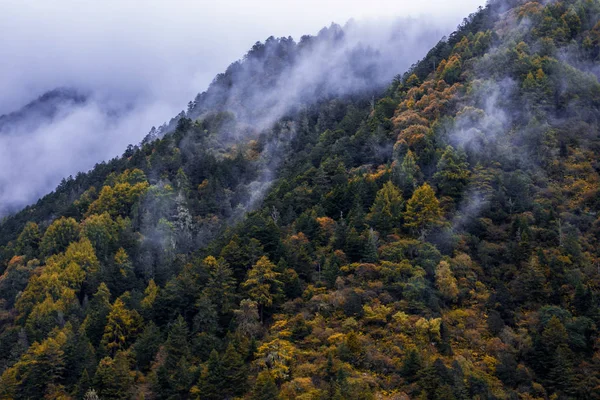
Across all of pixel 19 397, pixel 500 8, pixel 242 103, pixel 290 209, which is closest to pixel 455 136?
pixel 290 209

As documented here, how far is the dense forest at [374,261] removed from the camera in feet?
139

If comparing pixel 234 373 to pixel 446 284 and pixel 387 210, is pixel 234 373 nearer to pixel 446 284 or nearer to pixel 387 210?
pixel 446 284

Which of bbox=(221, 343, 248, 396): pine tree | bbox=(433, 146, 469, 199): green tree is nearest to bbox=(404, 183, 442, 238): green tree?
bbox=(433, 146, 469, 199): green tree

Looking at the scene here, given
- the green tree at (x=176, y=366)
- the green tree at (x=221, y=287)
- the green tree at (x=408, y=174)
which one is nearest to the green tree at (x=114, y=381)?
the green tree at (x=176, y=366)

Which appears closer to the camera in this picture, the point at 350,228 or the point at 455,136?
the point at 350,228

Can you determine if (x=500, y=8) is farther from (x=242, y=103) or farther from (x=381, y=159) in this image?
(x=242, y=103)

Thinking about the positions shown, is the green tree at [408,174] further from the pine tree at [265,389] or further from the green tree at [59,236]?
the green tree at [59,236]

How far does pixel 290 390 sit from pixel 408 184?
87.9ft

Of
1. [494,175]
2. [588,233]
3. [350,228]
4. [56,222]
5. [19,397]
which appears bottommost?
[588,233]

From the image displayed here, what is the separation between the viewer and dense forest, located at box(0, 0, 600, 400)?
139 feet

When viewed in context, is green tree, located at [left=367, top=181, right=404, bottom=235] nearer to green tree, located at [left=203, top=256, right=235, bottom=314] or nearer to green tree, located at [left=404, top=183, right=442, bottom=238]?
green tree, located at [left=404, top=183, right=442, bottom=238]

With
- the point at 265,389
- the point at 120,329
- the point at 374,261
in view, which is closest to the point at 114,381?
the point at 120,329

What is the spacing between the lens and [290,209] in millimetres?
62531

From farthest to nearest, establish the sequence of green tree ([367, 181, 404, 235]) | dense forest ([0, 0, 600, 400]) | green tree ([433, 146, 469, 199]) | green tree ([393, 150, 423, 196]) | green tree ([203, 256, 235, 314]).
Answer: green tree ([393, 150, 423, 196]) → green tree ([433, 146, 469, 199]) → green tree ([367, 181, 404, 235]) → green tree ([203, 256, 235, 314]) → dense forest ([0, 0, 600, 400])
